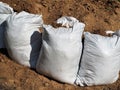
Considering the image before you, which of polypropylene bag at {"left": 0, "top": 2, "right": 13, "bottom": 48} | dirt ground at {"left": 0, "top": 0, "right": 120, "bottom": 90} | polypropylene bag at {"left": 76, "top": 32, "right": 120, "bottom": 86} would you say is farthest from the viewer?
polypropylene bag at {"left": 0, "top": 2, "right": 13, "bottom": 48}

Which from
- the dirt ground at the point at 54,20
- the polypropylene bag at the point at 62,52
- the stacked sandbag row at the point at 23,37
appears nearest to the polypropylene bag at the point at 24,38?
the stacked sandbag row at the point at 23,37

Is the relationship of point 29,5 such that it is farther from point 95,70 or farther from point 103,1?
point 95,70

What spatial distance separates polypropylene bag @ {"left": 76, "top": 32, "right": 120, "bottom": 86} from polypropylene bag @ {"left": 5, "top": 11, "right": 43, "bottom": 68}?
74 cm

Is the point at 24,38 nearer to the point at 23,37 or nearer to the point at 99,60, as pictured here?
the point at 23,37

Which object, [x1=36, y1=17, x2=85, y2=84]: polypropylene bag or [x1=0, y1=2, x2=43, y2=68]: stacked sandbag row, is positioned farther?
[x1=0, y1=2, x2=43, y2=68]: stacked sandbag row

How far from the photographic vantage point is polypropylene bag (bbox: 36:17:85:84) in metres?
4.48

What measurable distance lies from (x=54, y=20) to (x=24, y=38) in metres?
0.77

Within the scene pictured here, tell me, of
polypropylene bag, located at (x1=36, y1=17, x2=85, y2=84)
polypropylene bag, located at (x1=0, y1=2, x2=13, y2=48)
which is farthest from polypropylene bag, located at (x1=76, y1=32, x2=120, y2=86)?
polypropylene bag, located at (x1=0, y1=2, x2=13, y2=48)

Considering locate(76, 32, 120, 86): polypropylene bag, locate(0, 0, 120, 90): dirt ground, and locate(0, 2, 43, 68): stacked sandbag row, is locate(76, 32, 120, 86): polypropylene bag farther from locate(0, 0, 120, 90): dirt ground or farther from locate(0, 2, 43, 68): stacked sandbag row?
locate(0, 2, 43, 68): stacked sandbag row

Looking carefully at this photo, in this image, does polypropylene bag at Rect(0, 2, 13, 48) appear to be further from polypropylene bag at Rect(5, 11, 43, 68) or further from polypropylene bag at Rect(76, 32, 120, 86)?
polypropylene bag at Rect(76, 32, 120, 86)

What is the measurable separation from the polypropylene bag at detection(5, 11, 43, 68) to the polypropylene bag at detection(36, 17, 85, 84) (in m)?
0.30

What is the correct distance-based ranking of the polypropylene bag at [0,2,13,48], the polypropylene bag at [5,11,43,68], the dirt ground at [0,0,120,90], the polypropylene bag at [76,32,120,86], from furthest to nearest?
the polypropylene bag at [0,2,13,48] < the polypropylene bag at [5,11,43,68] < the dirt ground at [0,0,120,90] < the polypropylene bag at [76,32,120,86]

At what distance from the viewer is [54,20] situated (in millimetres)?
5434

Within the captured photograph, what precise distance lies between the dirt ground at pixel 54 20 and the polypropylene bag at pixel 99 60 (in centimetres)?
13
